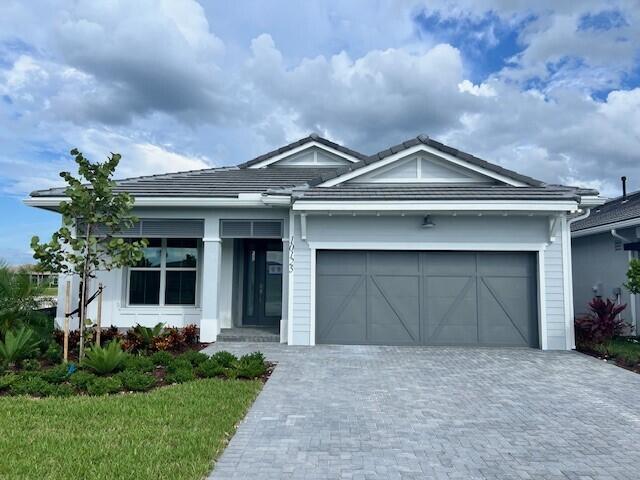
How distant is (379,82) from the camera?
1550 centimetres

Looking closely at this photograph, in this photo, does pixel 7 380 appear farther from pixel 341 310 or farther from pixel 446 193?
pixel 446 193

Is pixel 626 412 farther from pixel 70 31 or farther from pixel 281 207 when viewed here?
pixel 70 31

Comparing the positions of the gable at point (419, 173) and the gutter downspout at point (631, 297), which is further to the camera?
the gutter downspout at point (631, 297)

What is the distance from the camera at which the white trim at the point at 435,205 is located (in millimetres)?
9039

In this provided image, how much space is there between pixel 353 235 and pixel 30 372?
6.51 m

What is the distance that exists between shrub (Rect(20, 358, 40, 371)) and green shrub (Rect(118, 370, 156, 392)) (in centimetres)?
175

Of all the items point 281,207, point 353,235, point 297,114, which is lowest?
point 353,235

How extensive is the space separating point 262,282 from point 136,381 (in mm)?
5581

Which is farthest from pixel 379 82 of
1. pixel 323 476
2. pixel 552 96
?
pixel 323 476

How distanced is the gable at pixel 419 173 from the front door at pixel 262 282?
117 inches

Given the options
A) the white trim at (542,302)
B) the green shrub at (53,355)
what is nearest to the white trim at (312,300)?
the green shrub at (53,355)

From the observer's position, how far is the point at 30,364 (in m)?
6.90

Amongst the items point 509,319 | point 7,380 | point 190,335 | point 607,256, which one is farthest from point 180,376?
point 607,256

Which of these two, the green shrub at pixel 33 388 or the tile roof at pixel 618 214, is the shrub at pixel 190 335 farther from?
the tile roof at pixel 618 214
